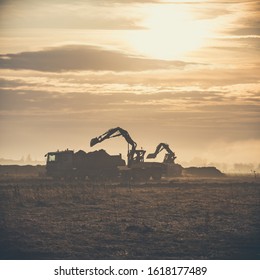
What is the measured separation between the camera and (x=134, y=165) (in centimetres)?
4206

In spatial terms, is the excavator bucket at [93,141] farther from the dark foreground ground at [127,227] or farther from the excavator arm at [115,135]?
the dark foreground ground at [127,227]

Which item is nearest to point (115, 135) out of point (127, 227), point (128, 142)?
point (128, 142)

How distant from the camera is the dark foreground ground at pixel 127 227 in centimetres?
1340

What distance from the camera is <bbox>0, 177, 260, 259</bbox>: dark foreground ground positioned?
13398 mm

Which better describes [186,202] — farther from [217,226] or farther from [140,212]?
[217,226]

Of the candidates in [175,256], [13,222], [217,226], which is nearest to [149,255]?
[175,256]

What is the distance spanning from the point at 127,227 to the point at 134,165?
26.2 metres

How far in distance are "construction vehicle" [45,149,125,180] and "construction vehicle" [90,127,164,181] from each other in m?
0.82

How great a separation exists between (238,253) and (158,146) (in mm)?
41120

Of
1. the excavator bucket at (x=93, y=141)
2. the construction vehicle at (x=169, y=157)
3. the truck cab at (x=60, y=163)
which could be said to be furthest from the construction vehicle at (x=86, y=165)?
the construction vehicle at (x=169, y=157)

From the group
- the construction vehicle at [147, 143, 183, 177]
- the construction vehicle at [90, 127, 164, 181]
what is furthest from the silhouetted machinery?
the construction vehicle at [147, 143, 183, 177]

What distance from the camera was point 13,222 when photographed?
56.0ft

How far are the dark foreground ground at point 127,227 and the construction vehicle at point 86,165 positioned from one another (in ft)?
51.7

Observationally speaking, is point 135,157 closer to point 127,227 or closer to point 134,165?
point 134,165
